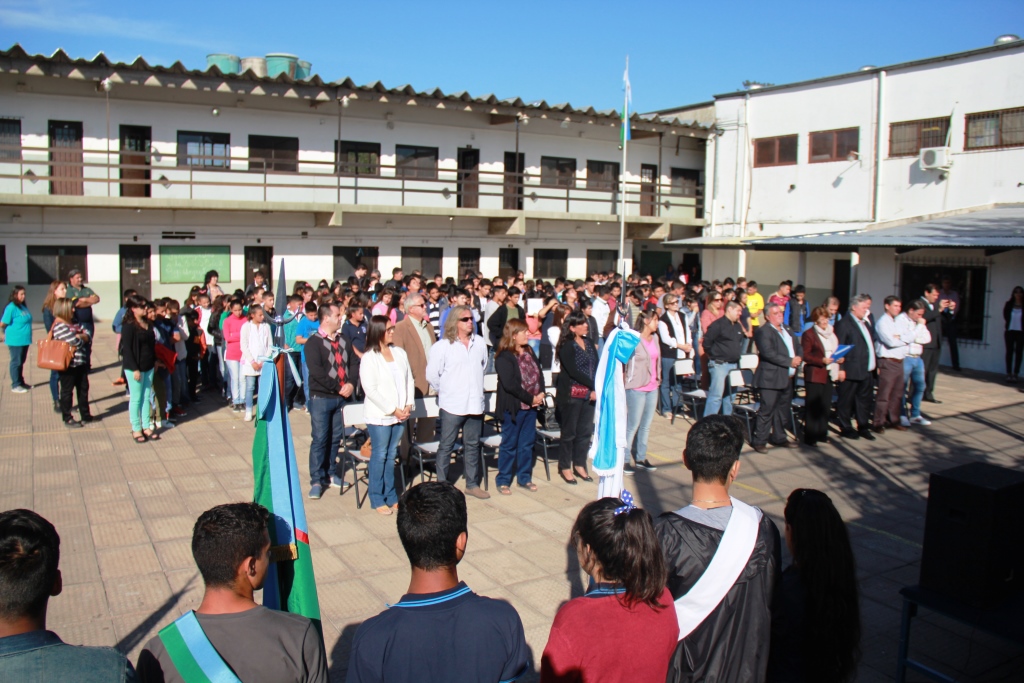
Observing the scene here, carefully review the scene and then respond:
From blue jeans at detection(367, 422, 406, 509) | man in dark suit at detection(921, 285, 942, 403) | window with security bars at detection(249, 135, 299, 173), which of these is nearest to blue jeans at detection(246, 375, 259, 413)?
blue jeans at detection(367, 422, 406, 509)

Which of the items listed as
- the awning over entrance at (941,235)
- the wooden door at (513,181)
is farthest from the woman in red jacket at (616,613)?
the wooden door at (513,181)

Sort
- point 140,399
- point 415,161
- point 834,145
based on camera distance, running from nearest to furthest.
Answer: point 140,399, point 834,145, point 415,161

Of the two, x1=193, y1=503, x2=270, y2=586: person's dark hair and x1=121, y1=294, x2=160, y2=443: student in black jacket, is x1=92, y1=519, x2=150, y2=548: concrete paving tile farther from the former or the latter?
x1=193, y1=503, x2=270, y2=586: person's dark hair

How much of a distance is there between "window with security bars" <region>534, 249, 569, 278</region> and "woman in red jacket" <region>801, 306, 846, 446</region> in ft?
55.2

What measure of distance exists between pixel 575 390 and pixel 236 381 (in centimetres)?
557

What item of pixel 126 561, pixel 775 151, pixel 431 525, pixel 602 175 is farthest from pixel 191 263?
pixel 431 525

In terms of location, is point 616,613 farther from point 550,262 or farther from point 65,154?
point 550,262

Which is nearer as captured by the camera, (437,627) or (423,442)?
(437,627)

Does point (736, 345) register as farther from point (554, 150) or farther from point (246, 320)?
point (554, 150)

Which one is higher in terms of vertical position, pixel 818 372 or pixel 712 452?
pixel 712 452

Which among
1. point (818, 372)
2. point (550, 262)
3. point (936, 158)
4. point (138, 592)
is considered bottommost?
point (138, 592)

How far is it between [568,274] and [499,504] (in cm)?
1999

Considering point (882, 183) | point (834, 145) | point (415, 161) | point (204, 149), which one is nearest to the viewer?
point (204, 149)

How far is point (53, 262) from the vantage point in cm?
1927
